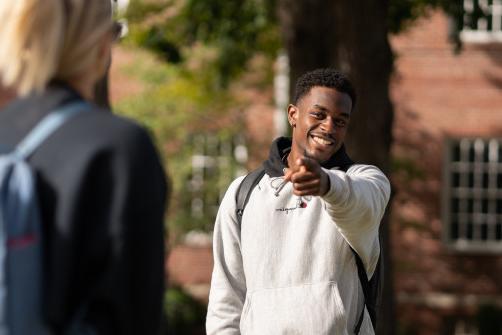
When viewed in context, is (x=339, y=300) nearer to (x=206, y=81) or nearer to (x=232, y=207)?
(x=232, y=207)

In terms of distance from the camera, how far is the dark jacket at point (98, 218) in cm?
268

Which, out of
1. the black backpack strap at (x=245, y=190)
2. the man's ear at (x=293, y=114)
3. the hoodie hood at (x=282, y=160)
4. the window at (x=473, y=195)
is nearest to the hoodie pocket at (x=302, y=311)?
the black backpack strap at (x=245, y=190)

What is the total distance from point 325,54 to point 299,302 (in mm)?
7371

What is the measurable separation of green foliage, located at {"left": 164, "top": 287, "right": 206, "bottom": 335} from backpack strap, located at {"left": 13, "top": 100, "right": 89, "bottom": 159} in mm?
18624

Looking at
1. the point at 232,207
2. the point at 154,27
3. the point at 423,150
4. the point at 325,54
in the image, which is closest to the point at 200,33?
the point at 154,27

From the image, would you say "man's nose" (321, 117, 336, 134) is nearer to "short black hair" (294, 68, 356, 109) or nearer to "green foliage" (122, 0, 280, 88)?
"short black hair" (294, 68, 356, 109)

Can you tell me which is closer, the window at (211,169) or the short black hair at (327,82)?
the short black hair at (327,82)

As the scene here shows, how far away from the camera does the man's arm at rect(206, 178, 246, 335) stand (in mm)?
4742

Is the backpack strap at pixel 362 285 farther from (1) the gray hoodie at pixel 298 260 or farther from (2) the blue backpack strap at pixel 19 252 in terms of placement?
(2) the blue backpack strap at pixel 19 252

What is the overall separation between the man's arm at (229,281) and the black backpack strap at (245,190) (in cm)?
2

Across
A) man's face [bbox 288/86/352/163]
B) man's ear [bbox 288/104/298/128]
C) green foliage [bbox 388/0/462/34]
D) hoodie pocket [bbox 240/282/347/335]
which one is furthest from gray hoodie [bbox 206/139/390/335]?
green foliage [bbox 388/0/462/34]

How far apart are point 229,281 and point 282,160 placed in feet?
1.69

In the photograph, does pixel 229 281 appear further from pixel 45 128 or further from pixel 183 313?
pixel 183 313

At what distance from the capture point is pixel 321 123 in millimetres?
4742
